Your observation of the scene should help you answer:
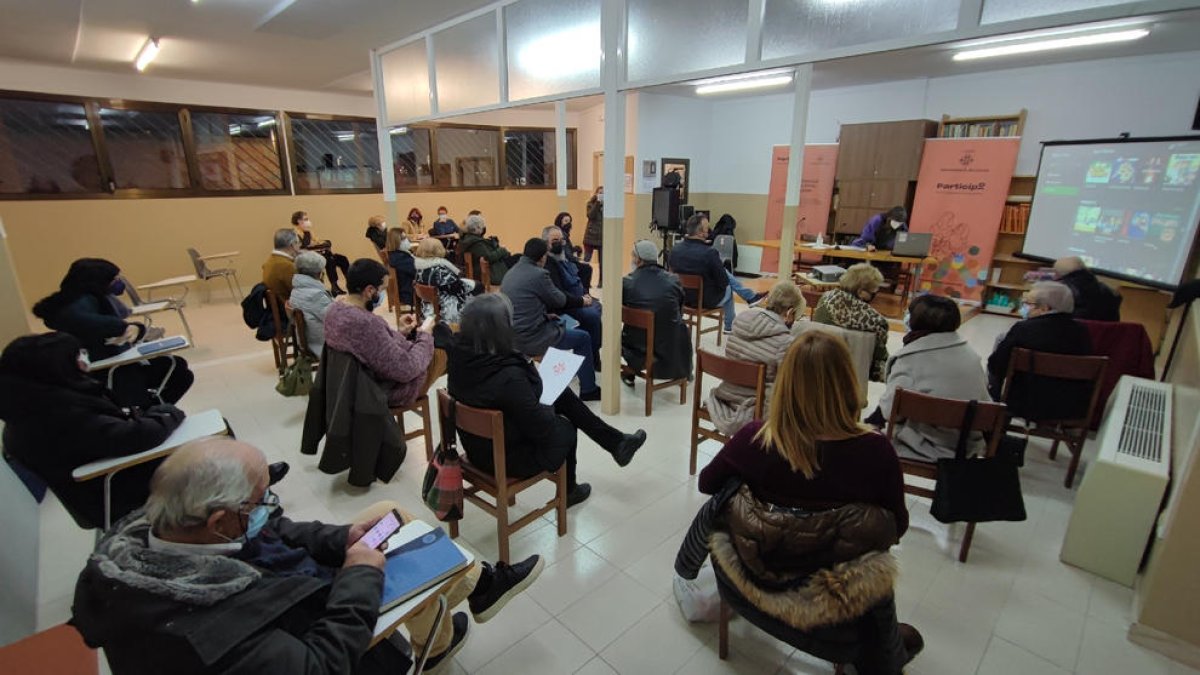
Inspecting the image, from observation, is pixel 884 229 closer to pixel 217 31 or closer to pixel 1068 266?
pixel 1068 266

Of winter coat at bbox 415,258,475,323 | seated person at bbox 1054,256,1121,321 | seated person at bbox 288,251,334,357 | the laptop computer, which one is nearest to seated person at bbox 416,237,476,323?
winter coat at bbox 415,258,475,323

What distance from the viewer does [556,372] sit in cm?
252

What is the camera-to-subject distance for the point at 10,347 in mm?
1766

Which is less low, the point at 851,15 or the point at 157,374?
the point at 851,15

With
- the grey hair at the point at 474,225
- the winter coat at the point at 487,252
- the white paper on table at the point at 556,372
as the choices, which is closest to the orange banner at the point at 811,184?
the winter coat at the point at 487,252

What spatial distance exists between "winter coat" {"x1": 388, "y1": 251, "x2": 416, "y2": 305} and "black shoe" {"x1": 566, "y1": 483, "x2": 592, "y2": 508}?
349cm

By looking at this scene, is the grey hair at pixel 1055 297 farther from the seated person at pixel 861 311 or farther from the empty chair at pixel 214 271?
the empty chair at pixel 214 271

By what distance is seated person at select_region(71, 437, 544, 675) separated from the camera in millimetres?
940

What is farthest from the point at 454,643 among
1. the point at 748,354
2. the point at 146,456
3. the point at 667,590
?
the point at 748,354

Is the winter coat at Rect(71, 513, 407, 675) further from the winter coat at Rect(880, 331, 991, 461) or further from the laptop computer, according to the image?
the laptop computer

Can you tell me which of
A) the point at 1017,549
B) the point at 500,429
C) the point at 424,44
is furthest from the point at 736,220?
the point at 500,429

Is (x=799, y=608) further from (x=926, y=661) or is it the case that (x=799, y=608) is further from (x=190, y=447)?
(x=190, y=447)

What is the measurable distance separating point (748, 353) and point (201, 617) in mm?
2305

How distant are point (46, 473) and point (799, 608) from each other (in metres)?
2.53
